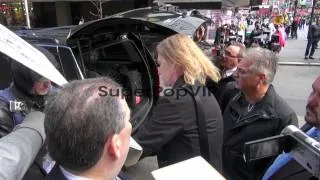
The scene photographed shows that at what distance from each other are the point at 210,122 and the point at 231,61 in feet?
6.23

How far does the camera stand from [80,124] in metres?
1.23

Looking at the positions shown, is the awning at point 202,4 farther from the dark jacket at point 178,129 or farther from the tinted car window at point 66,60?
the dark jacket at point 178,129

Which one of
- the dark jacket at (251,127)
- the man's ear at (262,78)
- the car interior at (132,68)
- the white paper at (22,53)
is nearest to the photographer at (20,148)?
the white paper at (22,53)

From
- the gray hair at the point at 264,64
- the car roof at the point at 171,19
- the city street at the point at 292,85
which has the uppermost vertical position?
the car roof at the point at 171,19

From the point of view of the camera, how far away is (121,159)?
138 cm

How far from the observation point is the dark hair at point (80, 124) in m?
1.24

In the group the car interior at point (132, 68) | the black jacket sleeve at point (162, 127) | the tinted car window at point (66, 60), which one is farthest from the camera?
the car interior at point (132, 68)

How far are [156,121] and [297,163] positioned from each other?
1.06m

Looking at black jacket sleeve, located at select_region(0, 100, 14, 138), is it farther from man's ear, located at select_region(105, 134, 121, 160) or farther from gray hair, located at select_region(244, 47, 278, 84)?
gray hair, located at select_region(244, 47, 278, 84)

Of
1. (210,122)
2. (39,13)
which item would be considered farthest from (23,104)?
(39,13)

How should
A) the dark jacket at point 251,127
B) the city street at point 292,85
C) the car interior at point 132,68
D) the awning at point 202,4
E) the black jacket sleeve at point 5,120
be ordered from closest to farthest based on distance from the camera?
the black jacket sleeve at point 5,120 < the dark jacket at point 251,127 < the car interior at point 132,68 < the city street at point 292,85 < the awning at point 202,4

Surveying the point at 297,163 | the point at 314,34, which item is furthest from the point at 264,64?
the point at 314,34

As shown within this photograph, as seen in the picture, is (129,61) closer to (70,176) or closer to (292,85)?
(70,176)

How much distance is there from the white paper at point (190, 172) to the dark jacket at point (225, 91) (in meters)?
2.01
